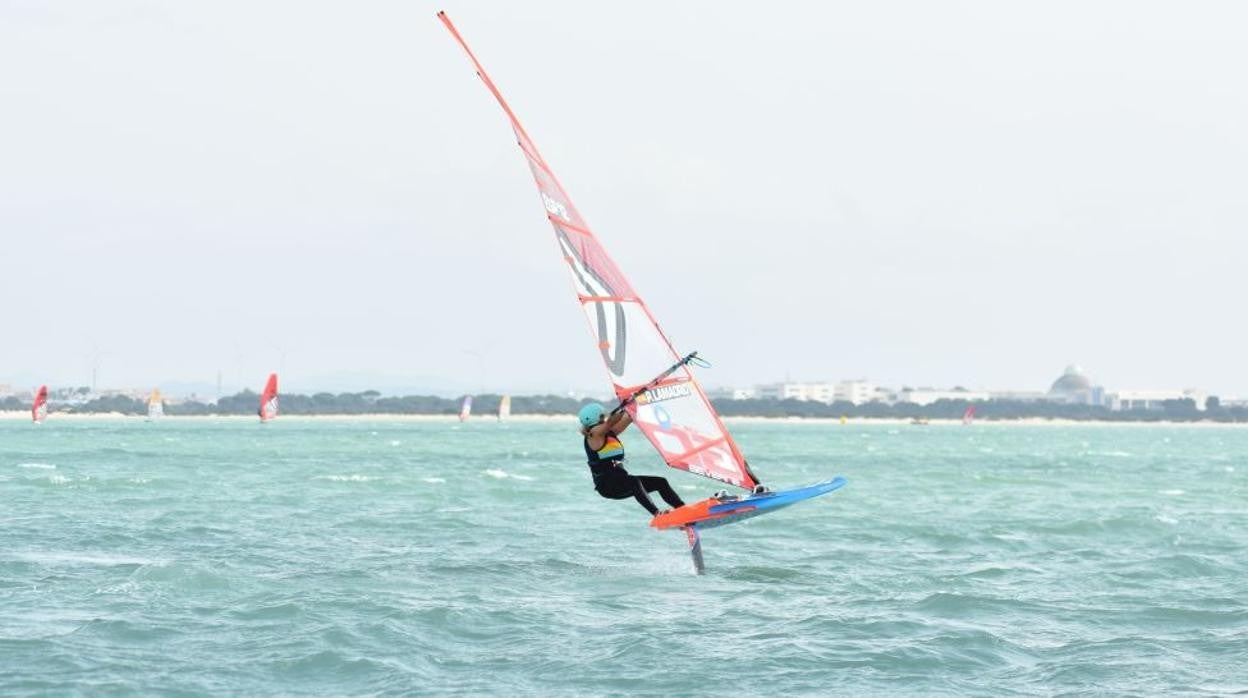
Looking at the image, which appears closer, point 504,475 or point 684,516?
point 684,516

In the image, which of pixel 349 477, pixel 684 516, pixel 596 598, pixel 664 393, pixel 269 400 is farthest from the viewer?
pixel 269 400

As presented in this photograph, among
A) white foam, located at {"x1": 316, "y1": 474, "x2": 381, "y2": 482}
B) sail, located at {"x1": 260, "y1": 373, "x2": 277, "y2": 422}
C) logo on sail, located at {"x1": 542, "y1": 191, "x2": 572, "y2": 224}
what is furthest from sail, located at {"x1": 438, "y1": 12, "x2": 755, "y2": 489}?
sail, located at {"x1": 260, "y1": 373, "x2": 277, "y2": 422}

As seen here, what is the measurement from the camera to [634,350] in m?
17.8

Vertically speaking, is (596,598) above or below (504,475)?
below

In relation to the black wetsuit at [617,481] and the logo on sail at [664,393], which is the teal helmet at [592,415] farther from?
the logo on sail at [664,393]

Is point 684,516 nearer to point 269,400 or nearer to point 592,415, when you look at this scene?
point 592,415

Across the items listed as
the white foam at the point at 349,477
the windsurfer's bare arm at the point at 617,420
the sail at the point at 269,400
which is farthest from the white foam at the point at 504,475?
the sail at the point at 269,400

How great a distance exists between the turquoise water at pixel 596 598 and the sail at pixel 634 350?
1.74 m

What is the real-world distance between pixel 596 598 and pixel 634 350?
2.86 meters

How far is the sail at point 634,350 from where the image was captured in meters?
17.8

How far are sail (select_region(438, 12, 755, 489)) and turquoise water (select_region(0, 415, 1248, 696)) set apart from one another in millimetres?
1742

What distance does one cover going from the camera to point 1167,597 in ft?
60.7

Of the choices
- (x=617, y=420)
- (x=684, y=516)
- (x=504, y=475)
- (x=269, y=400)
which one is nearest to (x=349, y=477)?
(x=504, y=475)

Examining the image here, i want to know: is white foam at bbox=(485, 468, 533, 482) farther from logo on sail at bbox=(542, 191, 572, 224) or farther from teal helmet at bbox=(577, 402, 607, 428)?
teal helmet at bbox=(577, 402, 607, 428)
